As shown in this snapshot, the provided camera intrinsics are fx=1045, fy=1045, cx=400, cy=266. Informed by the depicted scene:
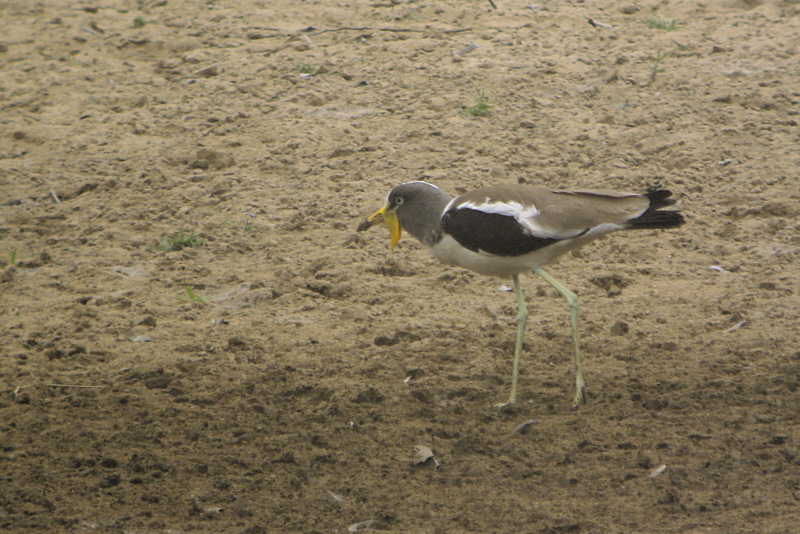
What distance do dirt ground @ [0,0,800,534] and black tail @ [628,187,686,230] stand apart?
704 millimetres

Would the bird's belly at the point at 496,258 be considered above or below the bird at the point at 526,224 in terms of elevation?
below

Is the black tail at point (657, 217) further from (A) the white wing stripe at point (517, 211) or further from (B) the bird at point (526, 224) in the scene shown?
(A) the white wing stripe at point (517, 211)

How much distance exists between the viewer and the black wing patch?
4250mm

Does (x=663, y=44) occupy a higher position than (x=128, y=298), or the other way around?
(x=663, y=44)

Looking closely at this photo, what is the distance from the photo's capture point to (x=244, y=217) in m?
6.15

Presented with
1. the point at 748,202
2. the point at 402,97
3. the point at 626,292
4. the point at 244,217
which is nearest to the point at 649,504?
the point at 626,292

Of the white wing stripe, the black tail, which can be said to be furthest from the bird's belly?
the black tail

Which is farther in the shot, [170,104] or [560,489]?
[170,104]

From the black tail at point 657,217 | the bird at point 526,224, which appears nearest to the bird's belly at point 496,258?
the bird at point 526,224

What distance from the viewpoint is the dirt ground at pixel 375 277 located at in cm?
389

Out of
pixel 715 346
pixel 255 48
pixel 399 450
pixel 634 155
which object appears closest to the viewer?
pixel 399 450

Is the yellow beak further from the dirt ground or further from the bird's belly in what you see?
the dirt ground

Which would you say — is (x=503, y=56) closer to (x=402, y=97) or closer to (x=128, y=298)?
(x=402, y=97)

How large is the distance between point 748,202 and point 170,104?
13.1ft
